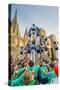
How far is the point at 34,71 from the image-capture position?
48.5 inches

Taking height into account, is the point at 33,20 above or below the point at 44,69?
above

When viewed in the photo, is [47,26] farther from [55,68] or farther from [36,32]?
[55,68]

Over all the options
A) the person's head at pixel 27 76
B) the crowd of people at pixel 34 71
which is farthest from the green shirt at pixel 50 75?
the person's head at pixel 27 76

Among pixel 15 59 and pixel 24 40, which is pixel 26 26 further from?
pixel 15 59

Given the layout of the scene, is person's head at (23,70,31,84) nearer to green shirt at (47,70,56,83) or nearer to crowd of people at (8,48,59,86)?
crowd of people at (8,48,59,86)

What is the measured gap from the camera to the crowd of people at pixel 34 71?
1.21 metres

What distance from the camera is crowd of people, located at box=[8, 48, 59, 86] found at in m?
1.21

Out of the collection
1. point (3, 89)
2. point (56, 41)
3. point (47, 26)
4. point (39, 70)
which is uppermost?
point (47, 26)

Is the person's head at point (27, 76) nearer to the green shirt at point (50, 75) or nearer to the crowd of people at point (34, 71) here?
the crowd of people at point (34, 71)

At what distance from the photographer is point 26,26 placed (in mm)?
1229

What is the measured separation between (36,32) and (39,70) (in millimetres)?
249

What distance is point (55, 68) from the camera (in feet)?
4.16

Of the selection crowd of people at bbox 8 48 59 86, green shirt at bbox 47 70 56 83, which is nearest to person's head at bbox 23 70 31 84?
crowd of people at bbox 8 48 59 86

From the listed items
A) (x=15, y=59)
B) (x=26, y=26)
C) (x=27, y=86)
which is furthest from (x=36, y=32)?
(x=27, y=86)
